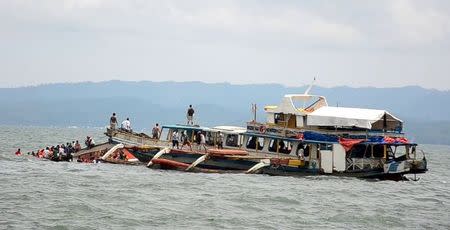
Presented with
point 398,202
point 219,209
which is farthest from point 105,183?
point 398,202

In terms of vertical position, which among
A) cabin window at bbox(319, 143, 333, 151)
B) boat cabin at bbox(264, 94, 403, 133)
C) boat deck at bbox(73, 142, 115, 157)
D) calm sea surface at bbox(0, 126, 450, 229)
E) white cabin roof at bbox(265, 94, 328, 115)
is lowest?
A: calm sea surface at bbox(0, 126, 450, 229)

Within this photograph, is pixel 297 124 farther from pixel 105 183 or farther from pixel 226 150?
pixel 105 183

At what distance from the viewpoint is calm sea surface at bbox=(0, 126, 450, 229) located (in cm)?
3247

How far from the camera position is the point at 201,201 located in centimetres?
3769

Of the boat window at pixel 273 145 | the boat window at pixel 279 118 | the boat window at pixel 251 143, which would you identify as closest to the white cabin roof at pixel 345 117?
the boat window at pixel 279 118

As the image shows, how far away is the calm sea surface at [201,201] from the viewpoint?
32469 mm

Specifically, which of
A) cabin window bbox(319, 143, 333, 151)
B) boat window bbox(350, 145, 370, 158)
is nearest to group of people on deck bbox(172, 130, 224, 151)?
cabin window bbox(319, 143, 333, 151)

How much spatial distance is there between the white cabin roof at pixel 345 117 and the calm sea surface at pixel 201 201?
11.0 ft

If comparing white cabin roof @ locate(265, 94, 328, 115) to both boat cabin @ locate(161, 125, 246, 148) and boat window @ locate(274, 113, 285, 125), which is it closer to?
boat window @ locate(274, 113, 285, 125)

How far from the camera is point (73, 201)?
35.9 metres

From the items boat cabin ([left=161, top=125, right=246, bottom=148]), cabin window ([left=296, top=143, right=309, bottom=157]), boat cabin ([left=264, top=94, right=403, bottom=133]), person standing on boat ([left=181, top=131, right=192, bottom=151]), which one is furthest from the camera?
person standing on boat ([left=181, top=131, right=192, bottom=151])

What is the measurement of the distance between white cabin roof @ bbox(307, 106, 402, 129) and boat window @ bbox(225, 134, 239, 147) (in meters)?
5.09

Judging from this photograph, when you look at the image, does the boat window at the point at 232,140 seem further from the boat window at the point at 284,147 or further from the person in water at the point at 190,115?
the person in water at the point at 190,115

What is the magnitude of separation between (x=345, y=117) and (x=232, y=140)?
7709 millimetres
